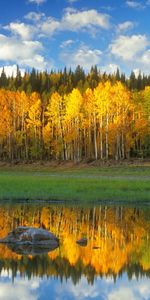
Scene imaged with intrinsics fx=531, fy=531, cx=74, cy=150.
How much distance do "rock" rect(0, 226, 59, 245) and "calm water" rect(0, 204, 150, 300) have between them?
2.05 feet

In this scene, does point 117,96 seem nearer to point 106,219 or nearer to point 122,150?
point 122,150

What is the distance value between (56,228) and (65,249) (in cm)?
527

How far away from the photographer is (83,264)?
51.4ft

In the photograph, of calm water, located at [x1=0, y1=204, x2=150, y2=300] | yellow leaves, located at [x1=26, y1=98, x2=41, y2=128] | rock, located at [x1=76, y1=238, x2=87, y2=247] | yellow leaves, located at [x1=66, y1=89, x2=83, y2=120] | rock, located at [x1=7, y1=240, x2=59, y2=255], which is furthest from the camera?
yellow leaves, located at [x1=26, y1=98, x2=41, y2=128]

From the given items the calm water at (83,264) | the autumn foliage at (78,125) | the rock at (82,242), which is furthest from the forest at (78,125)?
the rock at (82,242)

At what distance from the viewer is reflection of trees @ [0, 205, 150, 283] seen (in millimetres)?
15102

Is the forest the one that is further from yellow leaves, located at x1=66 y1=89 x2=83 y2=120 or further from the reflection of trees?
the reflection of trees

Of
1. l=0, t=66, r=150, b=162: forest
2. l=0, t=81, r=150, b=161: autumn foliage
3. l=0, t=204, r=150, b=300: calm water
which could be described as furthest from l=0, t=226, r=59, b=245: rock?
l=0, t=81, r=150, b=161: autumn foliage

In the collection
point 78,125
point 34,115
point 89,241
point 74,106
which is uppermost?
point 74,106

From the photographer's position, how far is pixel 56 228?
2306cm

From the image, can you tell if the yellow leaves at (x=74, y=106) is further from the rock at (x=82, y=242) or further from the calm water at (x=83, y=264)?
the rock at (x=82, y=242)

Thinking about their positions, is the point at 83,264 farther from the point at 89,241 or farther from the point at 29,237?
the point at 89,241

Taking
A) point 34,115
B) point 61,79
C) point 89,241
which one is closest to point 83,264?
point 89,241

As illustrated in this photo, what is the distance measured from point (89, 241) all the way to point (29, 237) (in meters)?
2.30
